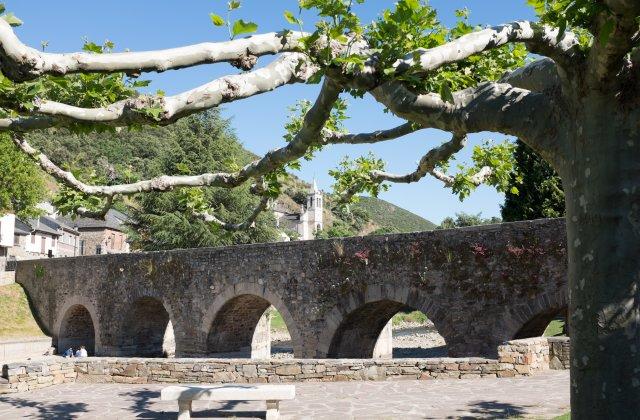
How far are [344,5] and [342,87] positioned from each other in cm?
67

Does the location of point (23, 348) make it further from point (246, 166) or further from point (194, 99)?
point (194, 99)

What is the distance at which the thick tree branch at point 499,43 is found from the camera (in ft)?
15.1

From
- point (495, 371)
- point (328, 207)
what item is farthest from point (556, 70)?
point (328, 207)

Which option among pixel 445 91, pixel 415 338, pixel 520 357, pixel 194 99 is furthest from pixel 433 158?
pixel 415 338

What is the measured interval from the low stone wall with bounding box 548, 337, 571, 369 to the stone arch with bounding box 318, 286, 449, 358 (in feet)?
11.6

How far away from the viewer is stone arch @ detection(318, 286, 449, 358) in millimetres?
16562

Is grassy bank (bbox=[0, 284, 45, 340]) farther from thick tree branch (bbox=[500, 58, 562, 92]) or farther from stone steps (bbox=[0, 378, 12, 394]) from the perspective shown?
thick tree branch (bbox=[500, 58, 562, 92])

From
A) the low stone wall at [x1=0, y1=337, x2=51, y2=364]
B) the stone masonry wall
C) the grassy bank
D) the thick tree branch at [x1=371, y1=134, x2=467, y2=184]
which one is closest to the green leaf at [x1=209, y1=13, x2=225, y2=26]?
the thick tree branch at [x1=371, y1=134, x2=467, y2=184]

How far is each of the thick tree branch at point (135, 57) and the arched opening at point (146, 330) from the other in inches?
818

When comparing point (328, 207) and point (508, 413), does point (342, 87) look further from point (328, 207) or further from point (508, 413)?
point (328, 207)

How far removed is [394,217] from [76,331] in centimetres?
13116

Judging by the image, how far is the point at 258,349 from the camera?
23984 mm

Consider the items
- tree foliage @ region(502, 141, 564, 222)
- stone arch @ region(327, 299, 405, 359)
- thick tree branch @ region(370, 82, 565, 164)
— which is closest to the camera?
thick tree branch @ region(370, 82, 565, 164)

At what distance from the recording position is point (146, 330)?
25.8m
